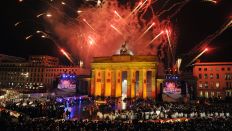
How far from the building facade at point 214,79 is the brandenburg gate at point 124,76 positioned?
17973mm

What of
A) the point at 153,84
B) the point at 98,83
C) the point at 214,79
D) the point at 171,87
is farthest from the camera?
the point at 214,79

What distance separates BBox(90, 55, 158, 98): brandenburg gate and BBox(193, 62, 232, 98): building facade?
59.0 ft

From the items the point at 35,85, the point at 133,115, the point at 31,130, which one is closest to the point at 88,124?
the point at 31,130

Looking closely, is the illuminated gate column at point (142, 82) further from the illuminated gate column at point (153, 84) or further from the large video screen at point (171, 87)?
the large video screen at point (171, 87)

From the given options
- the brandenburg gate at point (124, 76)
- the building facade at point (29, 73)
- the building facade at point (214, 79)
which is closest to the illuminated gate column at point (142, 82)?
the brandenburg gate at point (124, 76)

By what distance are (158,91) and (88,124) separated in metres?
44.4

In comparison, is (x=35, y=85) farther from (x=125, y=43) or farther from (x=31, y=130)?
(x=31, y=130)

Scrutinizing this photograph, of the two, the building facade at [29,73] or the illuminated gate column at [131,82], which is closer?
the illuminated gate column at [131,82]

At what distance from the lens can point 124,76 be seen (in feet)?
236

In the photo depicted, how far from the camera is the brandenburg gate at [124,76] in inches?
2562

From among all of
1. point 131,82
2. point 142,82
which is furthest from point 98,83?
point 142,82

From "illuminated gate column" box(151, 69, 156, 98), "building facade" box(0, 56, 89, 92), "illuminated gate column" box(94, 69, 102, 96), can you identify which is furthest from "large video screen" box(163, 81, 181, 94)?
"building facade" box(0, 56, 89, 92)

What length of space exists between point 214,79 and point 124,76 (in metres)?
27.1

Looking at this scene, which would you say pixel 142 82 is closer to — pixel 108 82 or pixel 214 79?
pixel 108 82
